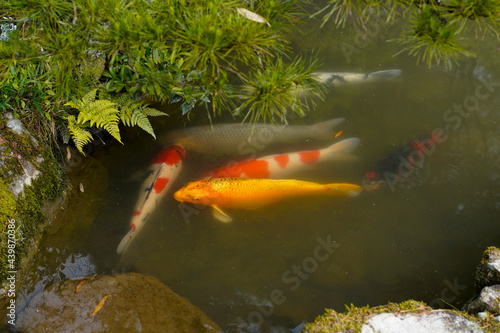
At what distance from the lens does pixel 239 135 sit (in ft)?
14.4

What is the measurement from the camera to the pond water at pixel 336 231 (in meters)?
3.50

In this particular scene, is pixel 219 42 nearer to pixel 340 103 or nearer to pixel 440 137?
pixel 340 103

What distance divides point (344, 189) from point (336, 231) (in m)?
0.46

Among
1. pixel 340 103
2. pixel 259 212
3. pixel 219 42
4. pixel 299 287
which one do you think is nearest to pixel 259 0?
pixel 219 42

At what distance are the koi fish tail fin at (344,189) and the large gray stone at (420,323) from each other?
159cm

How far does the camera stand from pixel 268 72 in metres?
3.34

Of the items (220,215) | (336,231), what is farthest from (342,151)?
(220,215)

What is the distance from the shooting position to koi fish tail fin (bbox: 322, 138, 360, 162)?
4.26 metres

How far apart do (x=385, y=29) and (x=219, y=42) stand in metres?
2.97

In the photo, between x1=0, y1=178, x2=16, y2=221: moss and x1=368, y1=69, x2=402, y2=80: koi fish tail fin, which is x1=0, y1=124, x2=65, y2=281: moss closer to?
x1=0, y1=178, x2=16, y2=221: moss

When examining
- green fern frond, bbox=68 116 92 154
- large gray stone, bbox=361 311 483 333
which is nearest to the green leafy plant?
green fern frond, bbox=68 116 92 154

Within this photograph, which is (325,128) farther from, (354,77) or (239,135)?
(239,135)

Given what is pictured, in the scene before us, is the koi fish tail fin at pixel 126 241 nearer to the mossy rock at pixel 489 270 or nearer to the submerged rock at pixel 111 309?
the submerged rock at pixel 111 309

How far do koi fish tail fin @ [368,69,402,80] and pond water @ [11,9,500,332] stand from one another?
216mm
